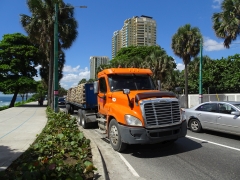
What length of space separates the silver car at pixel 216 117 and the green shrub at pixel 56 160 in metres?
3.76

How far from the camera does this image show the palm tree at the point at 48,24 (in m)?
21.5

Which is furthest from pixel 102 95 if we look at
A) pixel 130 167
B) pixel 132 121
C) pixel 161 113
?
pixel 130 167

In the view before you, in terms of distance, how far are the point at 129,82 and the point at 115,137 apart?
82.7 inches

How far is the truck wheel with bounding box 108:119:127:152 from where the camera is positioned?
676 centimetres

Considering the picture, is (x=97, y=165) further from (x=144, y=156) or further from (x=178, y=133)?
(x=178, y=133)

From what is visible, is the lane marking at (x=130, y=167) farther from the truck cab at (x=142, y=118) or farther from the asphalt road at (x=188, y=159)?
the truck cab at (x=142, y=118)

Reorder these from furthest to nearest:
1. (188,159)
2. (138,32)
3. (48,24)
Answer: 1. (138,32)
2. (48,24)
3. (188,159)

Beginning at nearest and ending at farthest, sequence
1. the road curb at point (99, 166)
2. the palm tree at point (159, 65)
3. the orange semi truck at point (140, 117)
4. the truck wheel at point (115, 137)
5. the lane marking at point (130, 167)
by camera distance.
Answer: the road curb at point (99, 166)
the lane marking at point (130, 167)
the orange semi truck at point (140, 117)
the truck wheel at point (115, 137)
the palm tree at point (159, 65)

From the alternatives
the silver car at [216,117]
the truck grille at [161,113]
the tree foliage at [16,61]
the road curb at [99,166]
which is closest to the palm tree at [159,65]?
the tree foliage at [16,61]

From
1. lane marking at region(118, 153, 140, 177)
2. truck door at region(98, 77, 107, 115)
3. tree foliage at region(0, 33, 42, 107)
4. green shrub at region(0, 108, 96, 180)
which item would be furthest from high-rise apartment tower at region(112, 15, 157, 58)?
lane marking at region(118, 153, 140, 177)

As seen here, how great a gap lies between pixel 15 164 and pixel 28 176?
1964 millimetres

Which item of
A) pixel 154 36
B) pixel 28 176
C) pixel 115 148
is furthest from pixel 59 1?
pixel 154 36

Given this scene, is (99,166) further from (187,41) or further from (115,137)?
(187,41)

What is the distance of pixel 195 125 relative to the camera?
34.3 ft
